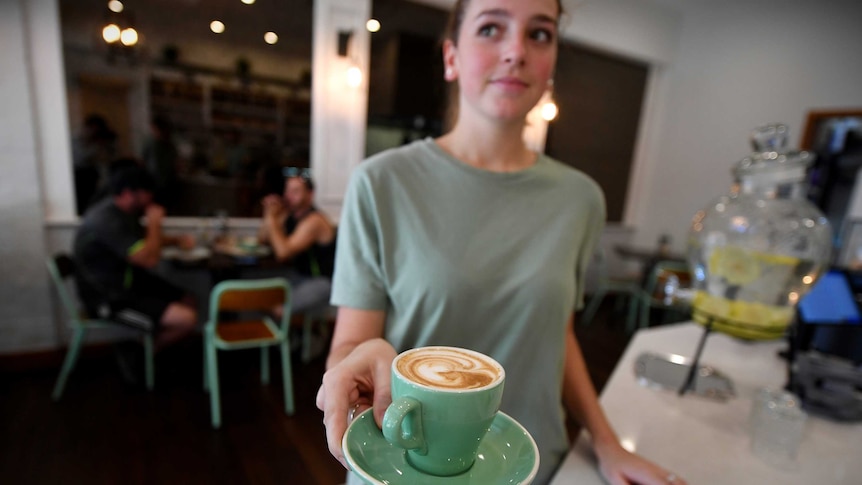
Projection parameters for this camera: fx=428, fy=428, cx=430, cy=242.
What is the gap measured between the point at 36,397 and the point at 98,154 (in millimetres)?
1563

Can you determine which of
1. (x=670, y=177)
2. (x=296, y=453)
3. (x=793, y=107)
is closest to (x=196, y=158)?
(x=296, y=453)

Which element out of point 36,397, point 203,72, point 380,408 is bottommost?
point 36,397

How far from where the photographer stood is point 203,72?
3189 millimetres

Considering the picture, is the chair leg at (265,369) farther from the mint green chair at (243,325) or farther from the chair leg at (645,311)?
the chair leg at (645,311)

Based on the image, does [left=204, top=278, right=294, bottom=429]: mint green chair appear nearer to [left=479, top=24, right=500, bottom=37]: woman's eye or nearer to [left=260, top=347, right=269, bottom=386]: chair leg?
[left=260, top=347, right=269, bottom=386]: chair leg

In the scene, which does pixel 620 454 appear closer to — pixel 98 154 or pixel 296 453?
pixel 296 453

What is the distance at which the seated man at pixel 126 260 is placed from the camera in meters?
2.42

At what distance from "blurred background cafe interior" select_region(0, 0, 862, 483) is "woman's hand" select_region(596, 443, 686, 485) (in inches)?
29.0

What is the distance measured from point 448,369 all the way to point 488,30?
0.51 meters

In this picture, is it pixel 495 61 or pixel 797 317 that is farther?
pixel 797 317

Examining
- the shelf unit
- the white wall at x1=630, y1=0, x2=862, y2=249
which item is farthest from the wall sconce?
the white wall at x1=630, y1=0, x2=862, y2=249

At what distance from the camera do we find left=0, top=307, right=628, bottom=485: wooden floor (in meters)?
1.94

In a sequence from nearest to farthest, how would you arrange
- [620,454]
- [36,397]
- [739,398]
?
[620,454]
[739,398]
[36,397]

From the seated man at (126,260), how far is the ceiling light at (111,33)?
0.98 metres
